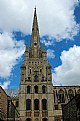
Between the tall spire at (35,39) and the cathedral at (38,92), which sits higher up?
the tall spire at (35,39)

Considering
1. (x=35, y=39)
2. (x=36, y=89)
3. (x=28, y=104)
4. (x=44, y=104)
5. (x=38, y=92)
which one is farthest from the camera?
(x=35, y=39)

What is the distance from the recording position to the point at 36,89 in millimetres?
64438

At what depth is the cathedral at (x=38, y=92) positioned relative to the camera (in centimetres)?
6156

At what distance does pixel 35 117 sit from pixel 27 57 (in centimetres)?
1878

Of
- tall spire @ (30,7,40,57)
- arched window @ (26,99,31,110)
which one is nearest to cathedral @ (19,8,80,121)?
arched window @ (26,99,31,110)

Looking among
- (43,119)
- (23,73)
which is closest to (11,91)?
A: (23,73)

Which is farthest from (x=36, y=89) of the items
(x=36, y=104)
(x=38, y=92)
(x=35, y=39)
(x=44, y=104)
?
(x=35, y=39)

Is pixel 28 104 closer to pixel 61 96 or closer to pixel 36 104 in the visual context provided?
pixel 36 104

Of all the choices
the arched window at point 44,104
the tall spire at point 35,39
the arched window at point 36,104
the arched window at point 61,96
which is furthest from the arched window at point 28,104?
the tall spire at point 35,39

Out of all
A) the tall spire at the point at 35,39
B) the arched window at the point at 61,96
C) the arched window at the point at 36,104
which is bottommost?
the arched window at the point at 36,104

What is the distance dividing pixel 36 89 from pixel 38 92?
1178 mm

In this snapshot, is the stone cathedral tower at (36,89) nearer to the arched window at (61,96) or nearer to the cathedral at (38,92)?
the cathedral at (38,92)

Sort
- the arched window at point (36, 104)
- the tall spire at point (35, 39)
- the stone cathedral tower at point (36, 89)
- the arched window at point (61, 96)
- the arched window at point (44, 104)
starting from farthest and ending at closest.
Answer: the tall spire at point (35, 39) < the arched window at point (61, 96) < the arched window at point (44, 104) < the arched window at point (36, 104) < the stone cathedral tower at point (36, 89)

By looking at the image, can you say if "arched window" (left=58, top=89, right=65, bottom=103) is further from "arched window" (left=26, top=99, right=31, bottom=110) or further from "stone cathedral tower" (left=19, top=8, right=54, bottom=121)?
"arched window" (left=26, top=99, right=31, bottom=110)
